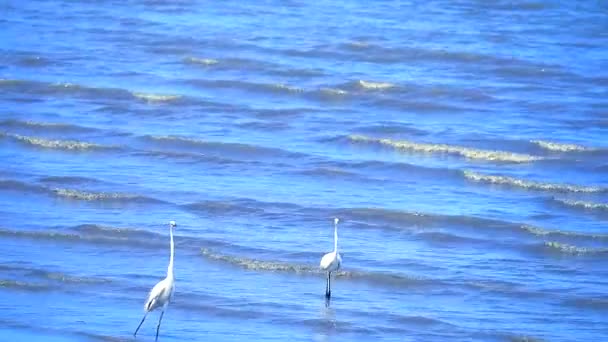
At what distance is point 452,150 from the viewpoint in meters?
21.5

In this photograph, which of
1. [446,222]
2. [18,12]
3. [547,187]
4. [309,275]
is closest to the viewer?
[309,275]

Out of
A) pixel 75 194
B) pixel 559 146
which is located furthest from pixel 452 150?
pixel 75 194

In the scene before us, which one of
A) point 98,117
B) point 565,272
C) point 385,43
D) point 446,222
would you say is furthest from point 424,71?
point 565,272

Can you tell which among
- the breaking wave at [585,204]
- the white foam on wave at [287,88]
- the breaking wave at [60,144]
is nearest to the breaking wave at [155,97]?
the white foam on wave at [287,88]

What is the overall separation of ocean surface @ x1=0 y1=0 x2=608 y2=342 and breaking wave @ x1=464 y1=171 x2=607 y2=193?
6 cm

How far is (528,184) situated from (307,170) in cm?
303

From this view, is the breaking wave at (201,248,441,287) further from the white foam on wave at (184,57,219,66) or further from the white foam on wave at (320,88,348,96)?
the white foam on wave at (184,57,219,66)

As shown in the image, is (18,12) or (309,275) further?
(18,12)

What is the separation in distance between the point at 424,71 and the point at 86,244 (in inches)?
468

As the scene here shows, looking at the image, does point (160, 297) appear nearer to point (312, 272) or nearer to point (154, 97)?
point (312, 272)

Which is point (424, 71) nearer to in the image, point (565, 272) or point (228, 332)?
point (565, 272)

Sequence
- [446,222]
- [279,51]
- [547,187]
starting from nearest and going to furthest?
[446,222] → [547,187] → [279,51]

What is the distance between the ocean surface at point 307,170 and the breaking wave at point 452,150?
5 cm

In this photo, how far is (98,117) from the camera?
23203mm
